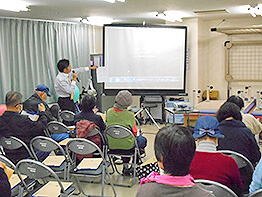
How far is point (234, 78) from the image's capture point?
27.1 ft

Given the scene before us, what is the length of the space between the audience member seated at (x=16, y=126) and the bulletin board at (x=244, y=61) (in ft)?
19.5

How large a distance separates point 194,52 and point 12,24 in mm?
4151

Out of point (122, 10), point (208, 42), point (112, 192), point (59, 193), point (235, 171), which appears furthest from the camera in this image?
point (208, 42)

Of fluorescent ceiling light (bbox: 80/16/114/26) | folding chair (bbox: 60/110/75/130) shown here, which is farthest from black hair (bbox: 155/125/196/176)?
fluorescent ceiling light (bbox: 80/16/114/26)

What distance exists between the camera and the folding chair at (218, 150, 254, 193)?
8.65ft

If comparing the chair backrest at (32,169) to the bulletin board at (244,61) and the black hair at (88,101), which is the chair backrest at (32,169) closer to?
the black hair at (88,101)

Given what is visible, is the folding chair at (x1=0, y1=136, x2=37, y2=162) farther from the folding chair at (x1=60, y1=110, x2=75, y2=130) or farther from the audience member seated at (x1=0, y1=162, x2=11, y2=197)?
the folding chair at (x1=60, y1=110, x2=75, y2=130)

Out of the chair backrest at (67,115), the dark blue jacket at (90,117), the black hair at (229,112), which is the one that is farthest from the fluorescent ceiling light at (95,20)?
the black hair at (229,112)

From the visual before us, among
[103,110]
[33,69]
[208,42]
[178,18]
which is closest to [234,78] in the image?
[208,42]

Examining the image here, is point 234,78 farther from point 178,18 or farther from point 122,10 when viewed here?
point 122,10

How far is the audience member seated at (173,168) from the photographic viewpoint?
4.85ft

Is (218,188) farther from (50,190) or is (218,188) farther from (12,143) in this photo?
(12,143)

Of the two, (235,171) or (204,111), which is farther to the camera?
(204,111)

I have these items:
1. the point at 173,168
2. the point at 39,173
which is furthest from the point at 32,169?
the point at 173,168
